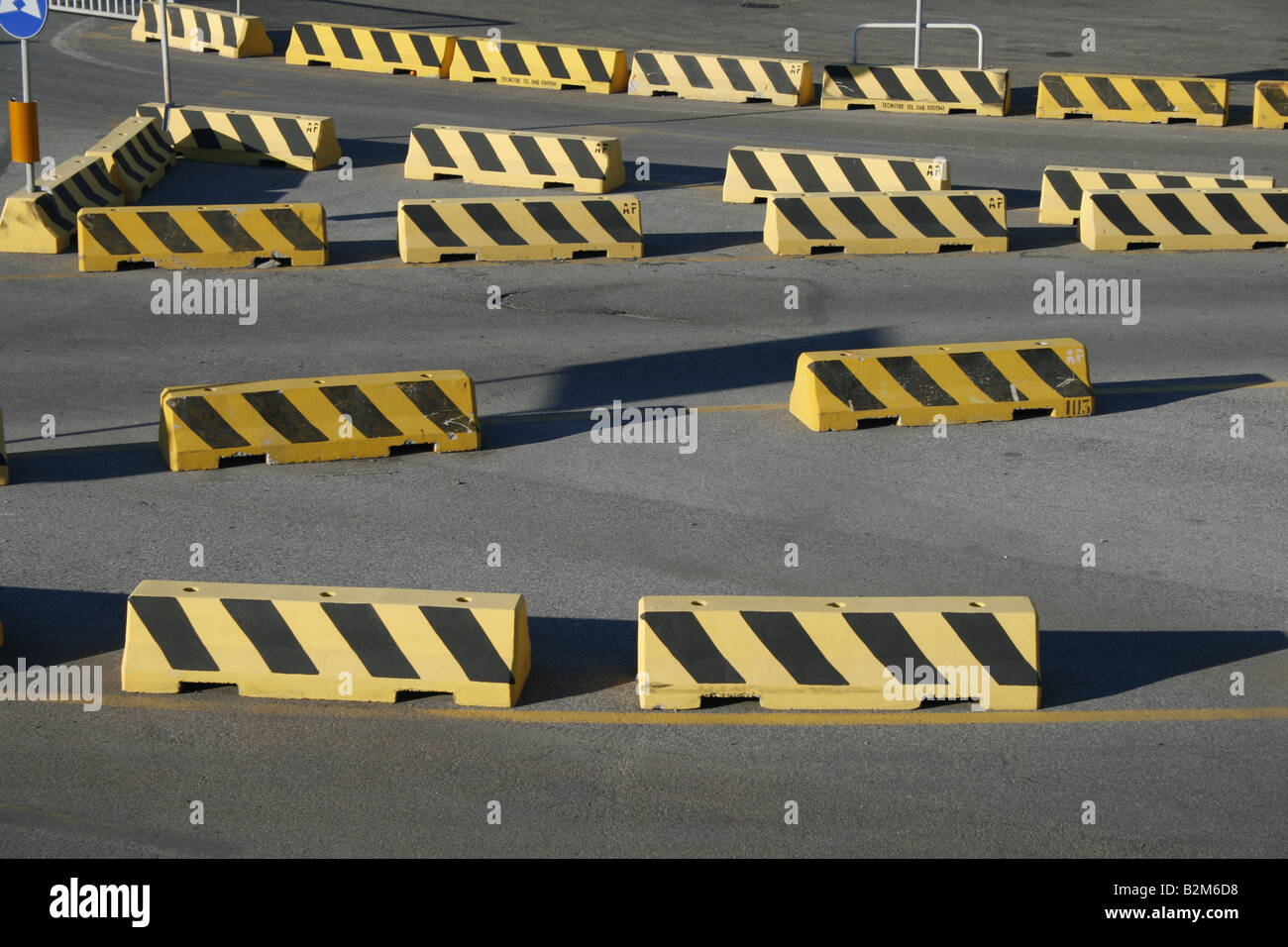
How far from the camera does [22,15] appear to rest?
15289 millimetres

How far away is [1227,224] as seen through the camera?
17.8m

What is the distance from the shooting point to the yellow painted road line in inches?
328

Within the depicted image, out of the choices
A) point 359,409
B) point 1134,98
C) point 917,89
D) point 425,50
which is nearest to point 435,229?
point 359,409

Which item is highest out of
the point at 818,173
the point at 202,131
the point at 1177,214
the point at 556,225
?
the point at 202,131

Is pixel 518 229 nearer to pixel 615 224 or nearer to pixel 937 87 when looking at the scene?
pixel 615 224

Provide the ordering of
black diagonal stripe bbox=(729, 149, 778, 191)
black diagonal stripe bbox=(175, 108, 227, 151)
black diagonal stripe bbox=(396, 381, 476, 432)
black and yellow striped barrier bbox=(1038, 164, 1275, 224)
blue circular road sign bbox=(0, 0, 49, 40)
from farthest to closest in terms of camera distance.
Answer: black diagonal stripe bbox=(175, 108, 227, 151) < black diagonal stripe bbox=(729, 149, 778, 191) < black and yellow striped barrier bbox=(1038, 164, 1275, 224) < blue circular road sign bbox=(0, 0, 49, 40) < black diagonal stripe bbox=(396, 381, 476, 432)

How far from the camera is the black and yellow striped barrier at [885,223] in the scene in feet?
57.3

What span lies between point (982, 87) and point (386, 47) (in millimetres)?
10199

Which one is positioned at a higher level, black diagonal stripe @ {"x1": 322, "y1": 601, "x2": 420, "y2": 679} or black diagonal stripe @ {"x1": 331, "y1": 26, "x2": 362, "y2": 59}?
black diagonal stripe @ {"x1": 331, "y1": 26, "x2": 362, "y2": 59}

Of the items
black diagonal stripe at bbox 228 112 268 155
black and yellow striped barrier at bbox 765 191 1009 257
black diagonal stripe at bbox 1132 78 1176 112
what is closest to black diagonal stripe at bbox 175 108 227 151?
black diagonal stripe at bbox 228 112 268 155

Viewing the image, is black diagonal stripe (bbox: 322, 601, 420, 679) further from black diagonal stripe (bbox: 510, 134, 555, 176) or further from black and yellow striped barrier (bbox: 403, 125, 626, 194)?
black diagonal stripe (bbox: 510, 134, 555, 176)

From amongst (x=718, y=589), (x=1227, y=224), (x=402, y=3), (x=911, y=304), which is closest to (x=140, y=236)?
(x=911, y=304)

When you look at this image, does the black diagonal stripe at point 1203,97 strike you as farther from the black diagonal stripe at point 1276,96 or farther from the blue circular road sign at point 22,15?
the blue circular road sign at point 22,15
